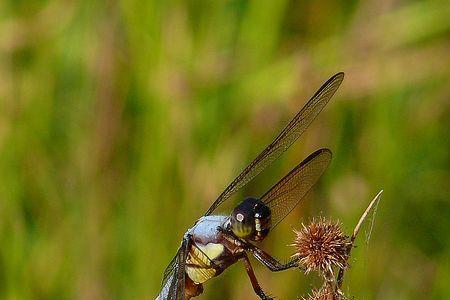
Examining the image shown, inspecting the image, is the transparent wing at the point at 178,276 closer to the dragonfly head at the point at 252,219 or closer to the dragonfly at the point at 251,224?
the dragonfly at the point at 251,224

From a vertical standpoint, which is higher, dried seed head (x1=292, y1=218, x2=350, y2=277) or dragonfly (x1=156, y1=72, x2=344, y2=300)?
dried seed head (x1=292, y1=218, x2=350, y2=277)

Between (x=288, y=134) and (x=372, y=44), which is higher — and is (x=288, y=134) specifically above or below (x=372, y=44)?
below

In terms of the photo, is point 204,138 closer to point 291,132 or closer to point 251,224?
point 291,132

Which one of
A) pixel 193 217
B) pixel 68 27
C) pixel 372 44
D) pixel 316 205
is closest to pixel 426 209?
pixel 316 205

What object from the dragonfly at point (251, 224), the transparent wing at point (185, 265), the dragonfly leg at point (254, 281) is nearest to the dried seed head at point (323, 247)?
the dragonfly at point (251, 224)

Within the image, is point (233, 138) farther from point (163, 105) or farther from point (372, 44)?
point (372, 44)

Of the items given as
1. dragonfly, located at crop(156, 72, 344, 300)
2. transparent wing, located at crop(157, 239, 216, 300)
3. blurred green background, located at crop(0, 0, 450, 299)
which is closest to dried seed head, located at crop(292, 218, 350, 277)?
dragonfly, located at crop(156, 72, 344, 300)

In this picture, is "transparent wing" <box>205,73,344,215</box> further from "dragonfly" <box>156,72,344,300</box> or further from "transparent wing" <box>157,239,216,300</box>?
"transparent wing" <box>157,239,216,300</box>
